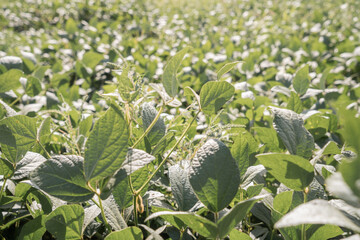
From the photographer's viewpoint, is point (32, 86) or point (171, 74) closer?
point (171, 74)

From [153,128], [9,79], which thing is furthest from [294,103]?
[9,79]

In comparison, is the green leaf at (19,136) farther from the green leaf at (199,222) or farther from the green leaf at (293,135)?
the green leaf at (293,135)

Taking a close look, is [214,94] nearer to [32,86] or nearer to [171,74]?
[171,74]

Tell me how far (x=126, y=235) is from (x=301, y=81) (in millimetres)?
923

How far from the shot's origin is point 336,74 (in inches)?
87.4

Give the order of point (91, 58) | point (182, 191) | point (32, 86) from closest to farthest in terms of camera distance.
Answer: point (182, 191)
point (32, 86)
point (91, 58)

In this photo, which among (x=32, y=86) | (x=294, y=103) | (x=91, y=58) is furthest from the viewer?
(x=91, y=58)

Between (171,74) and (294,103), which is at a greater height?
(171,74)

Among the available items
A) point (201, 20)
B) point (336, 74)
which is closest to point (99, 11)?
point (201, 20)

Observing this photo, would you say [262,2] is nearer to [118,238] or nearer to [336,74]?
[336,74]

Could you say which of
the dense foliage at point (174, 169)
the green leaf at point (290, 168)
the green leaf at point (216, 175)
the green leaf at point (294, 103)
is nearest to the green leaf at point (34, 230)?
the dense foliage at point (174, 169)

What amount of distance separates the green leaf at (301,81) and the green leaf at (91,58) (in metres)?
1.27

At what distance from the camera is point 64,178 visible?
0.64 meters

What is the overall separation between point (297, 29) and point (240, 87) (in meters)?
2.50
